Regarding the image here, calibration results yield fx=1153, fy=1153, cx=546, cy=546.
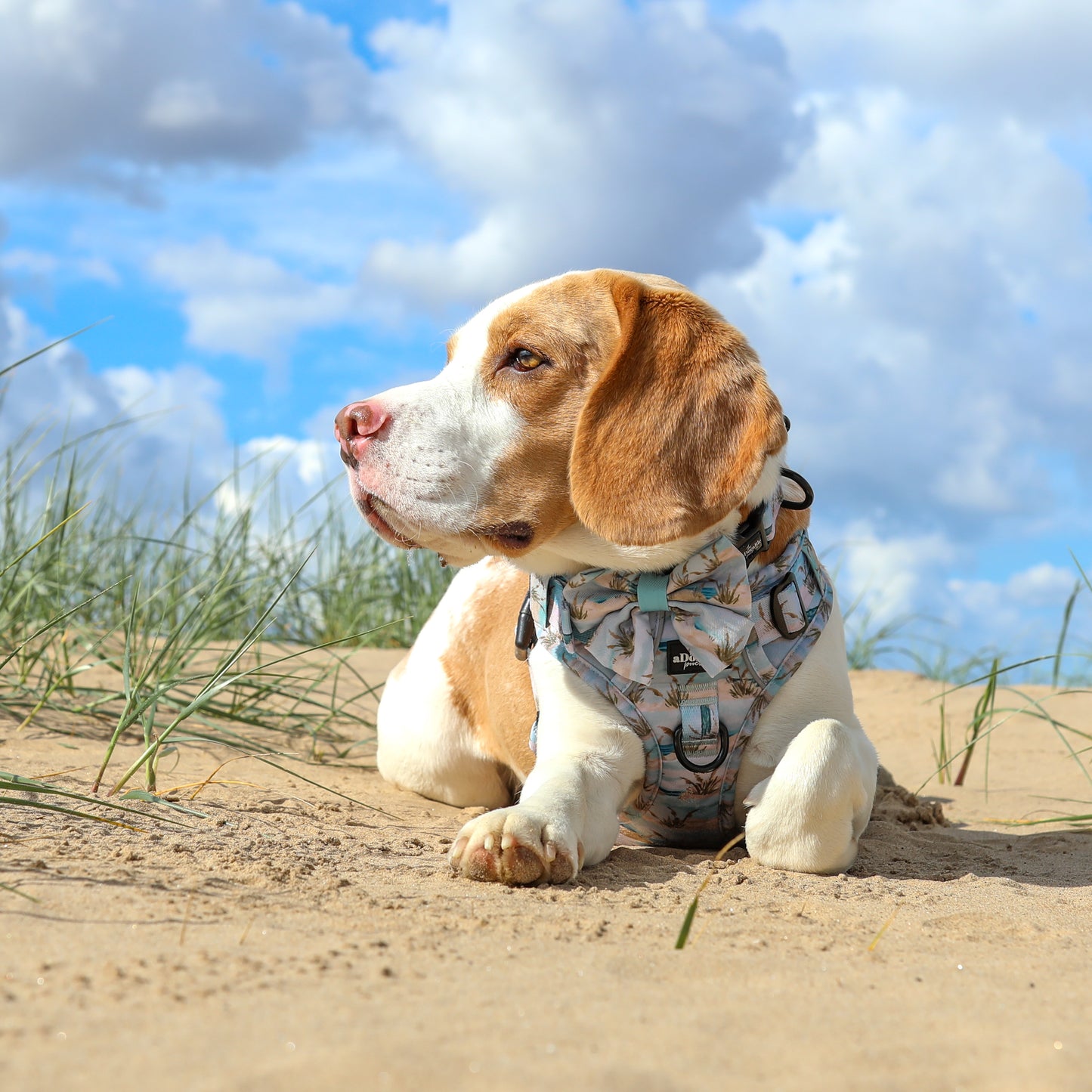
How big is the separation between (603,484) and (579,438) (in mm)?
137

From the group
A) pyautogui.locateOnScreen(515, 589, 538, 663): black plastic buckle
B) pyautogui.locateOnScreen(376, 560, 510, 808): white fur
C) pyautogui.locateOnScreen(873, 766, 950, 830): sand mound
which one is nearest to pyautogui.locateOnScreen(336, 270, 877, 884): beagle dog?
pyautogui.locateOnScreen(515, 589, 538, 663): black plastic buckle

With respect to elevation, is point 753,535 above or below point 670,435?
below

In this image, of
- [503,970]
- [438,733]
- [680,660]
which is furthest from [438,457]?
[438,733]

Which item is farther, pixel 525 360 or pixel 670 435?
pixel 525 360

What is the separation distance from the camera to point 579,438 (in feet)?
9.46

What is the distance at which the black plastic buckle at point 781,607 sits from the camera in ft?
9.88

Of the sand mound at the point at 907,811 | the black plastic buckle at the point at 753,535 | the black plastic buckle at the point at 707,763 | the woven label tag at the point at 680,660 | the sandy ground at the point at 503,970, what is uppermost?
the black plastic buckle at the point at 753,535

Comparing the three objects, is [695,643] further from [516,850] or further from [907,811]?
[907,811]

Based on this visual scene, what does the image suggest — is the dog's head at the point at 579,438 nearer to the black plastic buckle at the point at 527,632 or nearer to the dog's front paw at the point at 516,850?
the black plastic buckle at the point at 527,632

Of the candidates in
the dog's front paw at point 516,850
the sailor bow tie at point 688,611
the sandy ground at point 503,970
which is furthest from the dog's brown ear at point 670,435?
the sandy ground at point 503,970

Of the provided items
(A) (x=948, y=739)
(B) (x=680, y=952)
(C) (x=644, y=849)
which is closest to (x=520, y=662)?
(C) (x=644, y=849)

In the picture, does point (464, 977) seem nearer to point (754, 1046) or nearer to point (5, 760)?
point (754, 1046)

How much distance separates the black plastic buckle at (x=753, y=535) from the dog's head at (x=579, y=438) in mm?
52

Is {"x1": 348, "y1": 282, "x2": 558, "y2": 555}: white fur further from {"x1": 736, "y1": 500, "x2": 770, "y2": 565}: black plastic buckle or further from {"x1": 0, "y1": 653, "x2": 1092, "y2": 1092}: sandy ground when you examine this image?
{"x1": 0, "y1": 653, "x2": 1092, "y2": 1092}: sandy ground
